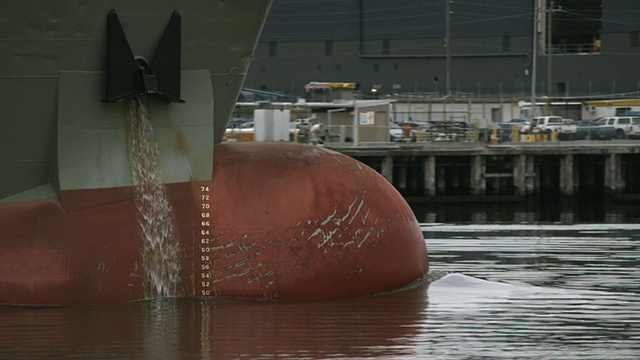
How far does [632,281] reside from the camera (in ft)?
50.7

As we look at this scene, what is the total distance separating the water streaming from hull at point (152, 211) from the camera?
1288 cm

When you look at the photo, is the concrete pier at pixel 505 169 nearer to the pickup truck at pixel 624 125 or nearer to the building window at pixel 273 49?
the pickup truck at pixel 624 125

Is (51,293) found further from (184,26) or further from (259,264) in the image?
(184,26)

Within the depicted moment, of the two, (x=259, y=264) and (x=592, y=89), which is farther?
(x=592, y=89)

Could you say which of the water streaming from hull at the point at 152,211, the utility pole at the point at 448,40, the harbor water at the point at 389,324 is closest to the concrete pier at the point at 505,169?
the utility pole at the point at 448,40

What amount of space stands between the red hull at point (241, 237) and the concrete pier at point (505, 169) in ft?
72.1

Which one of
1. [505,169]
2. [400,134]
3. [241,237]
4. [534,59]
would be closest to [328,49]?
[534,59]

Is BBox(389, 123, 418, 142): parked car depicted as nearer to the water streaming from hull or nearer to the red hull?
the red hull

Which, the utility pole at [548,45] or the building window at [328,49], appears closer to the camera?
the utility pole at [548,45]

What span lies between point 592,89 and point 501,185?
2919 cm

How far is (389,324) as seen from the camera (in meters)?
12.3

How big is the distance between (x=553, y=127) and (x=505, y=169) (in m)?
9.00

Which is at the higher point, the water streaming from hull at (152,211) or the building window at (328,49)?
the building window at (328,49)

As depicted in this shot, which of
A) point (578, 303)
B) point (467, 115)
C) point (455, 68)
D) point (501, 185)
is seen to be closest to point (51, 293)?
point (578, 303)
